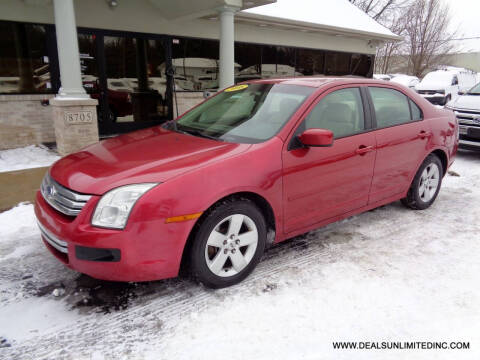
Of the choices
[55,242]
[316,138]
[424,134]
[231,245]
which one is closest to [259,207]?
[231,245]

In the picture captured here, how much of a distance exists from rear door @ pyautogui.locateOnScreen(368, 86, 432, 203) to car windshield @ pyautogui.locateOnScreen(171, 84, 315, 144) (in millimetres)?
974

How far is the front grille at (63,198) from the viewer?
8.19 feet

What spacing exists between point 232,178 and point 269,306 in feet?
3.17

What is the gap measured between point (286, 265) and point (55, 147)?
6353 millimetres

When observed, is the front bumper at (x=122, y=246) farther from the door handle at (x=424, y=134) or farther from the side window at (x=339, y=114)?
the door handle at (x=424, y=134)

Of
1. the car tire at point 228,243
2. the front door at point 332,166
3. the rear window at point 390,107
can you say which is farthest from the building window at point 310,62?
the car tire at point 228,243

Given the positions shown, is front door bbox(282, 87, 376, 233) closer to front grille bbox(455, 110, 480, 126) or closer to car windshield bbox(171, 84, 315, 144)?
car windshield bbox(171, 84, 315, 144)

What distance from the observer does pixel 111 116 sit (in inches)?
352

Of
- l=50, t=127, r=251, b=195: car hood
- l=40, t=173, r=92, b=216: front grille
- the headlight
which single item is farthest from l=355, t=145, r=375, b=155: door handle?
l=40, t=173, r=92, b=216: front grille

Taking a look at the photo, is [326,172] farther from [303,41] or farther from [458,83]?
[458,83]

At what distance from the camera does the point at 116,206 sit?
2416 mm

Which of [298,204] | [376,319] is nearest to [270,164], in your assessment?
[298,204]

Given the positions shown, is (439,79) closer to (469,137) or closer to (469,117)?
(469,117)

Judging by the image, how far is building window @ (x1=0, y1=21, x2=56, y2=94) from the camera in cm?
734
